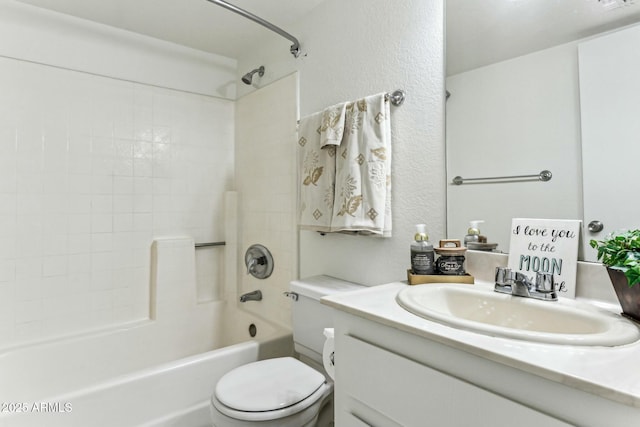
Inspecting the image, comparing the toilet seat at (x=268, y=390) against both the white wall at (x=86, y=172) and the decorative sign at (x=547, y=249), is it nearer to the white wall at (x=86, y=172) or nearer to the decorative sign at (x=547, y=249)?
the decorative sign at (x=547, y=249)

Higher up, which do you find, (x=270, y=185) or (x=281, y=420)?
(x=270, y=185)

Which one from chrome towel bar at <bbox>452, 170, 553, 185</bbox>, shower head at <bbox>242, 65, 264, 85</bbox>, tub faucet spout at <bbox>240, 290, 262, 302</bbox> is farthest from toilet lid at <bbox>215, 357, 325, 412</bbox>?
shower head at <bbox>242, 65, 264, 85</bbox>

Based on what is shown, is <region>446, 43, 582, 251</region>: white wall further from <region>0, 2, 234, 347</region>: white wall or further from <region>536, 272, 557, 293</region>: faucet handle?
<region>0, 2, 234, 347</region>: white wall

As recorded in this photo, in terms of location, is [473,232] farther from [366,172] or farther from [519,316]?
[366,172]

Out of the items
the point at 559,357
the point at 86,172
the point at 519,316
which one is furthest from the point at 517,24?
the point at 86,172

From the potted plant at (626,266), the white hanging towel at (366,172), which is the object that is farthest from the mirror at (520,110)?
the white hanging towel at (366,172)

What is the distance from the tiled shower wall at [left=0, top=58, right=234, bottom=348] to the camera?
5.76 ft

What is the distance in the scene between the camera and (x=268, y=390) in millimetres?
1209

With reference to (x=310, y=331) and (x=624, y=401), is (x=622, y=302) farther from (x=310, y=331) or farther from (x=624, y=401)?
(x=310, y=331)

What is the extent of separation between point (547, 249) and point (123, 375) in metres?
1.63

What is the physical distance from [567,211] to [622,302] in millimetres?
294

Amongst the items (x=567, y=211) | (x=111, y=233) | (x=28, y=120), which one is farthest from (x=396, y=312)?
(x=28, y=120)

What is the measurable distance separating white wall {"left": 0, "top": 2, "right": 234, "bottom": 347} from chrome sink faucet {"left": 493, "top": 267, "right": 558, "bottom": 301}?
6.50 feet

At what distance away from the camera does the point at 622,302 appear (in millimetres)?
729
